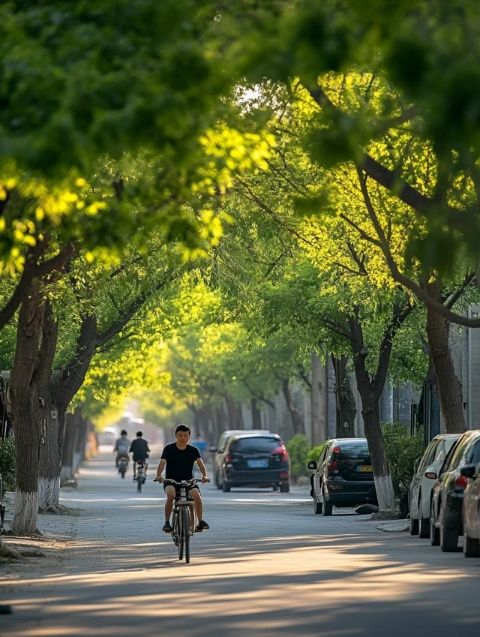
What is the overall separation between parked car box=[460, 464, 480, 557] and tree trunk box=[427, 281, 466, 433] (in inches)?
325

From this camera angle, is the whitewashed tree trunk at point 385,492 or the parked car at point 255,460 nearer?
the whitewashed tree trunk at point 385,492

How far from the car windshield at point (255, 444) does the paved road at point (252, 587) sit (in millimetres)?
23379

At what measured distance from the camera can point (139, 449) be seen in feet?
202

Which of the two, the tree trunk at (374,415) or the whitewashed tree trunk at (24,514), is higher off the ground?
the tree trunk at (374,415)

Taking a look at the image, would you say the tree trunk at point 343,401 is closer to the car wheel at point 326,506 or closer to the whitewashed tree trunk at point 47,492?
the car wheel at point 326,506

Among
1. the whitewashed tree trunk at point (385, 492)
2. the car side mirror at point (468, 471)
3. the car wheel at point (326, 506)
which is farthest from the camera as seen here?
the car wheel at point (326, 506)

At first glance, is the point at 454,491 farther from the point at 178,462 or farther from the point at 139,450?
the point at 139,450

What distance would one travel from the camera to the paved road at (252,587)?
14062mm

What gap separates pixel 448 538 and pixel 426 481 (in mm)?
3989

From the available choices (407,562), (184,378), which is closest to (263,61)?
(407,562)

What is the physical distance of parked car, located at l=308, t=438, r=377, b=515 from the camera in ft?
126

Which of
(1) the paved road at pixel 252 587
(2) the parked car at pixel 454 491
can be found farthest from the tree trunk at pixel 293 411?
(2) the parked car at pixel 454 491

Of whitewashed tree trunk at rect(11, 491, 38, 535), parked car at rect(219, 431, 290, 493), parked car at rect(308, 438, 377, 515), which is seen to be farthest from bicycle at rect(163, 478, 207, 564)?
parked car at rect(219, 431, 290, 493)

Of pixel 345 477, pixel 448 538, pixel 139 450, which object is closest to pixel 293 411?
pixel 139 450
